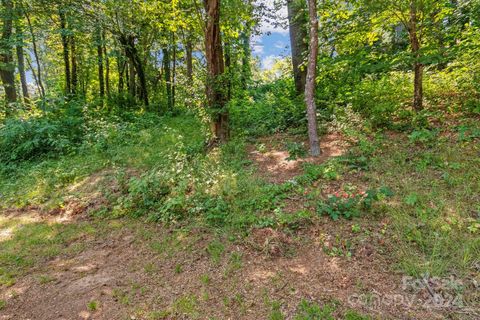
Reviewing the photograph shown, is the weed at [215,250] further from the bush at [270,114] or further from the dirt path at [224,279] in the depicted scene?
the bush at [270,114]

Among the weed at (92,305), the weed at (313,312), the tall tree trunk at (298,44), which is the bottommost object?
the weed at (313,312)

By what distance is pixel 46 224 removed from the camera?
4809mm

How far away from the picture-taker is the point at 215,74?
6125 millimetres

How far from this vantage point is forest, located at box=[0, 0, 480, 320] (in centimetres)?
274

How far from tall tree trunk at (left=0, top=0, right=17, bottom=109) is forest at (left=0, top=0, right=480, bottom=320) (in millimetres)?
1777

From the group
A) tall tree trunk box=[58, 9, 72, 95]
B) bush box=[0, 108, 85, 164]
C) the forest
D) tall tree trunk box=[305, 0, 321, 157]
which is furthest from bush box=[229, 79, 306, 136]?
tall tree trunk box=[58, 9, 72, 95]

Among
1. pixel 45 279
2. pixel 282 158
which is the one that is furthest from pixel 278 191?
pixel 45 279

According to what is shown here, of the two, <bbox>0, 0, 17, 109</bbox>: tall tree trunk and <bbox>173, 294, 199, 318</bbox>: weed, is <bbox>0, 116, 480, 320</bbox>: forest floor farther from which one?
<bbox>0, 0, 17, 109</bbox>: tall tree trunk

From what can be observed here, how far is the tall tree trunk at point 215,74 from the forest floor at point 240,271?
229cm

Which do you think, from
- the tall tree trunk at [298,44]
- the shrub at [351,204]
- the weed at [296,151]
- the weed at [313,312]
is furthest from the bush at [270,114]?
the weed at [313,312]

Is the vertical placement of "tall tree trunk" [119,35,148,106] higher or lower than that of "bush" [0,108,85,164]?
higher

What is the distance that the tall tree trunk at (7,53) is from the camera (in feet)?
A: 29.5

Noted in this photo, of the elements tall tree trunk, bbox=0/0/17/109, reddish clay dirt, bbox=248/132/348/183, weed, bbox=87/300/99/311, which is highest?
tall tree trunk, bbox=0/0/17/109

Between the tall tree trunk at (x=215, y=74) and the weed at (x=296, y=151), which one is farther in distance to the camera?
the tall tree trunk at (x=215, y=74)
